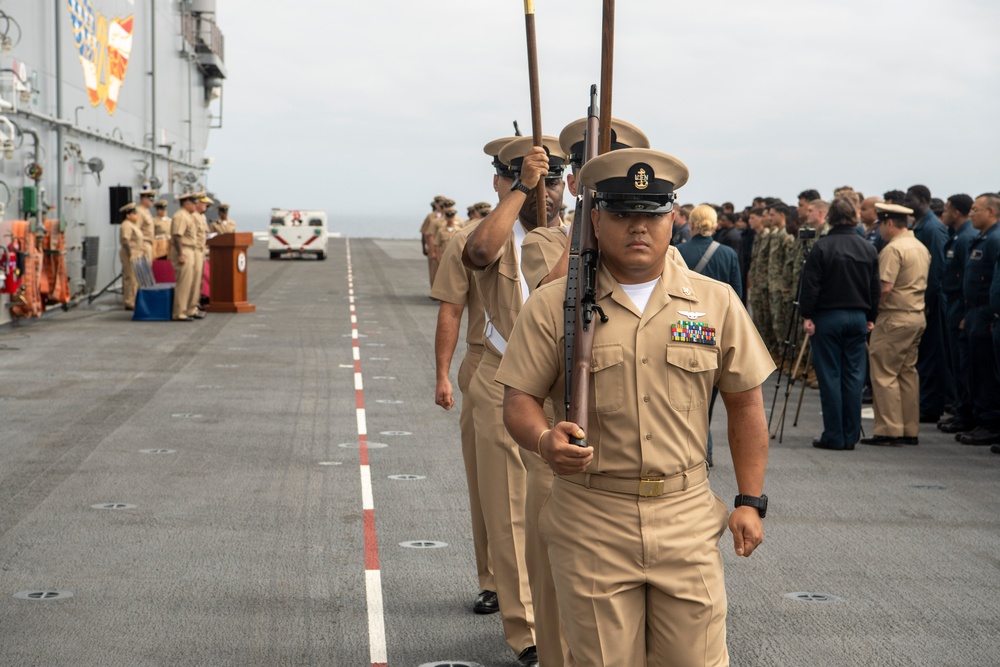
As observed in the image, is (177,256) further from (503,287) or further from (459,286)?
(503,287)

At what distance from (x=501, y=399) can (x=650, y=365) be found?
1734 mm

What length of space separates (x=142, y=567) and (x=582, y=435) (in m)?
3.94

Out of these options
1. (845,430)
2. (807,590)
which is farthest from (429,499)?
(845,430)

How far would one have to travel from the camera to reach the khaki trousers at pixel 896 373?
10695mm

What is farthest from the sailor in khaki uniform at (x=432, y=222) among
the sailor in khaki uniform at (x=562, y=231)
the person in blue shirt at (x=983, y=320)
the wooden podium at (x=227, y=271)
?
the sailor in khaki uniform at (x=562, y=231)

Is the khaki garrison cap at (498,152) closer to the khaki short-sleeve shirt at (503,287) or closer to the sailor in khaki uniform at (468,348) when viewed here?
the sailor in khaki uniform at (468,348)

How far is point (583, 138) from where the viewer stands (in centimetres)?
453

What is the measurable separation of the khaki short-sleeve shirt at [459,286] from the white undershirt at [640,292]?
2.08 meters

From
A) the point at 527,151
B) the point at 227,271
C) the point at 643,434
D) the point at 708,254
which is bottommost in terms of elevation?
the point at 227,271

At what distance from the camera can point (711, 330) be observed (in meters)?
3.53

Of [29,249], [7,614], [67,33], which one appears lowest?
[7,614]

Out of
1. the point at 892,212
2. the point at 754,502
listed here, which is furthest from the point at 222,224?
the point at 754,502

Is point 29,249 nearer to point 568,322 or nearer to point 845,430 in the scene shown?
point 845,430

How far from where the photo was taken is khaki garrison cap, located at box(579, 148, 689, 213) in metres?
3.46
